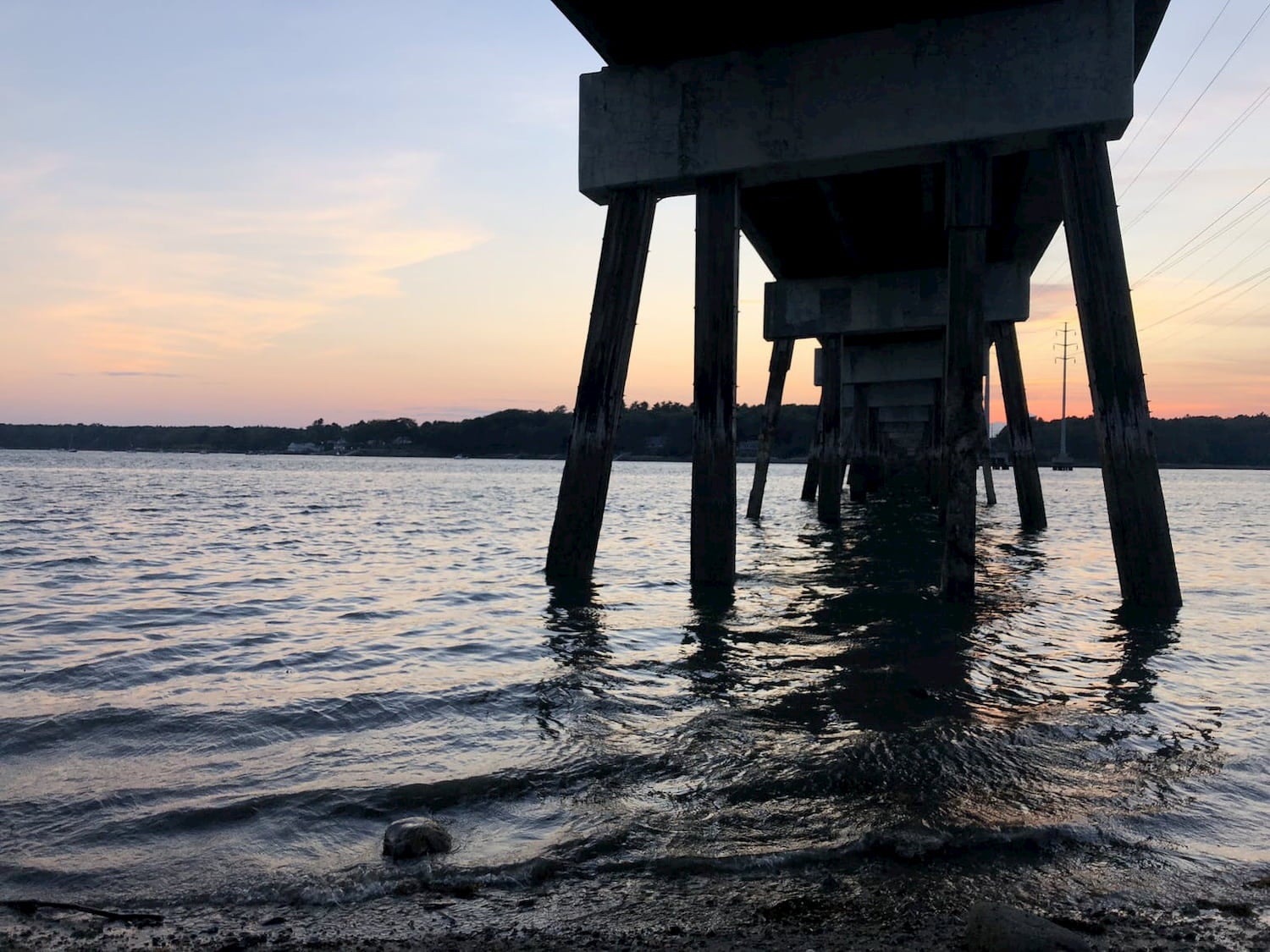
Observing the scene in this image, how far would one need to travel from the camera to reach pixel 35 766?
13.5 ft

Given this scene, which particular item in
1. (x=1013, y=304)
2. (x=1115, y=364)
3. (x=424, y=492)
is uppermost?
(x=1013, y=304)

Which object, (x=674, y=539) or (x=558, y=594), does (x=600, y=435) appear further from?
(x=674, y=539)

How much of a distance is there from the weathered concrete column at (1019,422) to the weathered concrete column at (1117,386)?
1189 cm

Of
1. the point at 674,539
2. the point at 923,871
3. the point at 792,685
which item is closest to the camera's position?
the point at 923,871

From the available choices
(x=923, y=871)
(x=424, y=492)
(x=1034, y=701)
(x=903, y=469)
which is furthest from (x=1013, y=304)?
(x=903, y=469)

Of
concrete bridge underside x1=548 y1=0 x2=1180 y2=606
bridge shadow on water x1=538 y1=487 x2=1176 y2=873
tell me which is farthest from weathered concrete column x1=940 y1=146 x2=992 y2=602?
bridge shadow on water x1=538 y1=487 x2=1176 y2=873

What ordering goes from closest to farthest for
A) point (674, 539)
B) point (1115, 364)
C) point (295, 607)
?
point (1115, 364), point (295, 607), point (674, 539)

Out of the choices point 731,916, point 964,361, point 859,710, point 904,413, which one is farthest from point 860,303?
point 904,413

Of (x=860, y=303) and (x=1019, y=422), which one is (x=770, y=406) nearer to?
(x=860, y=303)

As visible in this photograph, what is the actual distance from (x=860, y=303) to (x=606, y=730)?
18421mm

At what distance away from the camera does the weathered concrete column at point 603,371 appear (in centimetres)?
956

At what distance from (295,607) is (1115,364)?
810cm

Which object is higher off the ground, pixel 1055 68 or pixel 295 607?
pixel 1055 68

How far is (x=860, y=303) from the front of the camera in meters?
21.4
